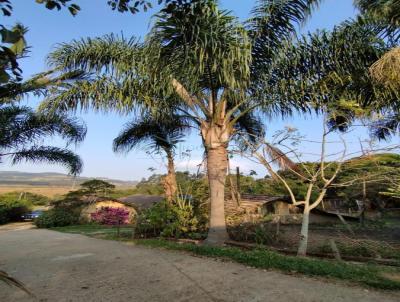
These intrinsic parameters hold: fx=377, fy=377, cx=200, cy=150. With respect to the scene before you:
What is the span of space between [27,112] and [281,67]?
876 centimetres

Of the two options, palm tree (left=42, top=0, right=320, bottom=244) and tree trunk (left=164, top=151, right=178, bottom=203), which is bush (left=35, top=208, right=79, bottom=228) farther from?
palm tree (left=42, top=0, right=320, bottom=244)

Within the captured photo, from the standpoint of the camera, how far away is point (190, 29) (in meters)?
7.69

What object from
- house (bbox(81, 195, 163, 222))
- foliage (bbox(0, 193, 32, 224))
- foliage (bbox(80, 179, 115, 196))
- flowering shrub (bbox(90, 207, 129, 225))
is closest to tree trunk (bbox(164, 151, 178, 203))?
flowering shrub (bbox(90, 207, 129, 225))

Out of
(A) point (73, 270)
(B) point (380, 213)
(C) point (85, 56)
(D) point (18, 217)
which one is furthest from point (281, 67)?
(D) point (18, 217)

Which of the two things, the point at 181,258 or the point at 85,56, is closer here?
the point at 181,258

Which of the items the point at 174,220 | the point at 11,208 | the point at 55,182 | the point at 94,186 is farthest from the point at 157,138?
the point at 55,182

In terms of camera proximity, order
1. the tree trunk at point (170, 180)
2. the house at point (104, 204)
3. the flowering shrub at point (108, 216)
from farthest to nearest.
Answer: the house at point (104, 204), the flowering shrub at point (108, 216), the tree trunk at point (170, 180)

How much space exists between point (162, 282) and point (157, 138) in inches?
372

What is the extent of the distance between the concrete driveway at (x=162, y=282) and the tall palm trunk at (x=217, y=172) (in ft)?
5.85

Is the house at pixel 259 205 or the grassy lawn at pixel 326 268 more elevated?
the house at pixel 259 205

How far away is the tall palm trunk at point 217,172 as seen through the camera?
9.77 metres

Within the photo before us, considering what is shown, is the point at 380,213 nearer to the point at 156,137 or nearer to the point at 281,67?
the point at 156,137

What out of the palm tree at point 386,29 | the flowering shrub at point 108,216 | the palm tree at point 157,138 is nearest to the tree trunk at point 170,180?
the palm tree at point 157,138

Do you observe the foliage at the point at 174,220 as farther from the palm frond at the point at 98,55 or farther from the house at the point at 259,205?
the palm frond at the point at 98,55
